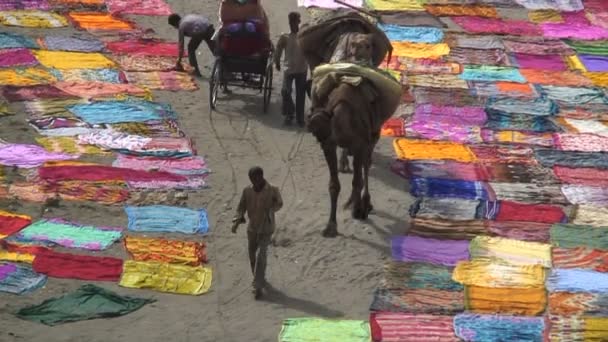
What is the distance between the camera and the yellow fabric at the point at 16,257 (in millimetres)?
13391

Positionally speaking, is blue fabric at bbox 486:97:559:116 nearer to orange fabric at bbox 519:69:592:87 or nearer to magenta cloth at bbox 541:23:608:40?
orange fabric at bbox 519:69:592:87

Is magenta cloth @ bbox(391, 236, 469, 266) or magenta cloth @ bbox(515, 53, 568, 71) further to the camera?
magenta cloth @ bbox(515, 53, 568, 71)

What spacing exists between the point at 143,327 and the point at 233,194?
153 inches

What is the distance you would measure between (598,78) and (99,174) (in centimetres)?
926

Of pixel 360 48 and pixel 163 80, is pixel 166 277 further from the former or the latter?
pixel 163 80

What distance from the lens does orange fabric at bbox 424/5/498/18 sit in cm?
2452

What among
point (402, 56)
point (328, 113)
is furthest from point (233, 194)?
point (402, 56)

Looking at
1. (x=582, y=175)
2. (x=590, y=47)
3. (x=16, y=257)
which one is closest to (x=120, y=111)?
(x=16, y=257)

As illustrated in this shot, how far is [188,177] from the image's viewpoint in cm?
1633

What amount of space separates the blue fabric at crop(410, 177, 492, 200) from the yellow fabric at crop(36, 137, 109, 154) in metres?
3.96

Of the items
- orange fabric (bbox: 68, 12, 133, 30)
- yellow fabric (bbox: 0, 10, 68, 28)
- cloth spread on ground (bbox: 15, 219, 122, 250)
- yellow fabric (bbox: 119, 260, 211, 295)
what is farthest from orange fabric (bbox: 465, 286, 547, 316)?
yellow fabric (bbox: 0, 10, 68, 28)

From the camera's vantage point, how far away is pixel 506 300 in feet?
43.5

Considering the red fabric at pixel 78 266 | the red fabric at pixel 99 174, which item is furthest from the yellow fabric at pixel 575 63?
the red fabric at pixel 78 266

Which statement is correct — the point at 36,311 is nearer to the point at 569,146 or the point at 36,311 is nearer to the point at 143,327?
the point at 143,327
